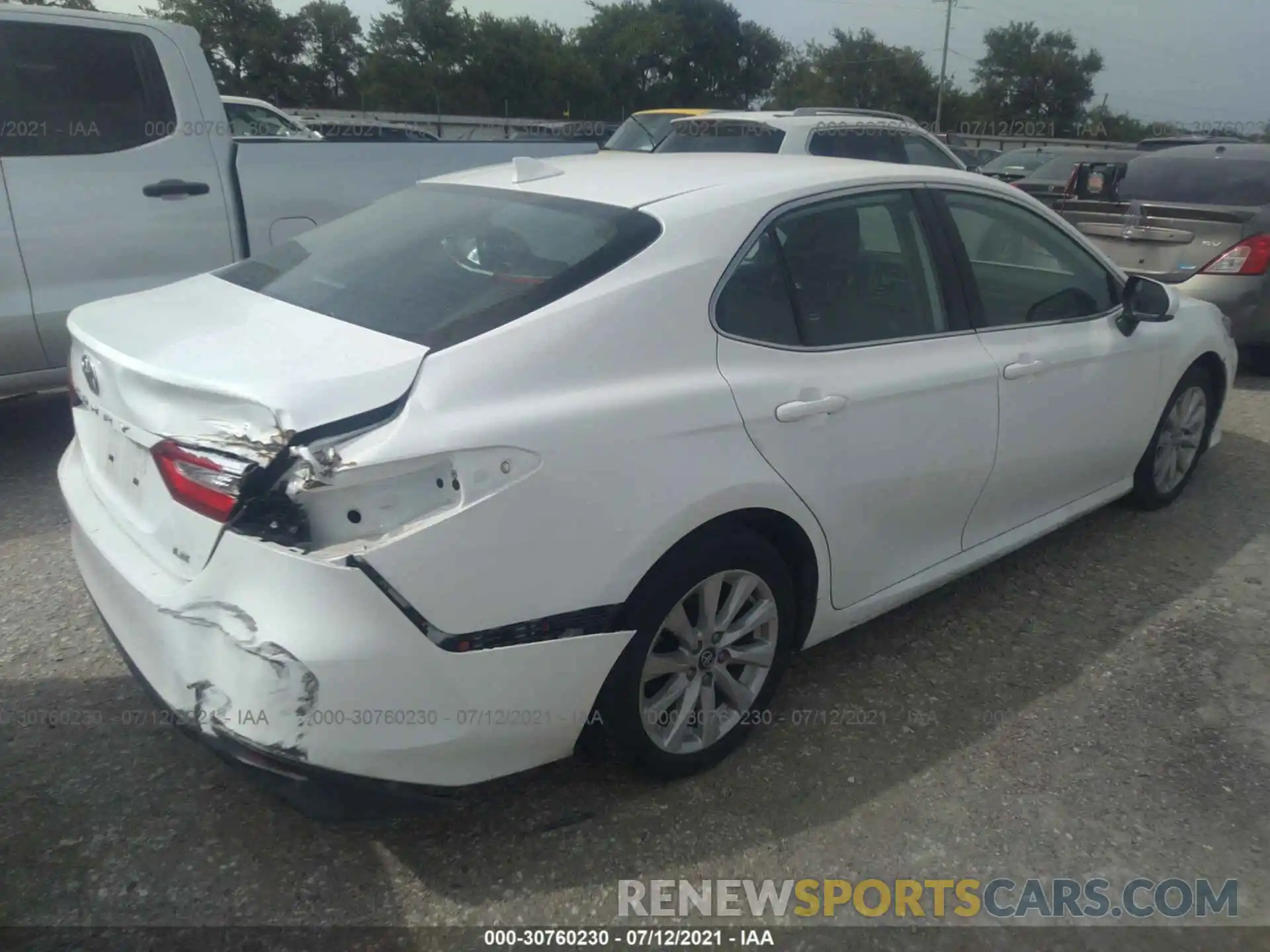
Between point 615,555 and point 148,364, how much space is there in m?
1.12

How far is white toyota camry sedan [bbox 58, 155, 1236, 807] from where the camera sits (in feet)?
6.31

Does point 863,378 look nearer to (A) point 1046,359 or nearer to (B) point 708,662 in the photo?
(B) point 708,662

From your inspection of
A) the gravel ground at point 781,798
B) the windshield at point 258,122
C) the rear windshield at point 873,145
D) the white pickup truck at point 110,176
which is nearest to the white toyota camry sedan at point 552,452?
the gravel ground at point 781,798

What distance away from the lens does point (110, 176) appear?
183 inches

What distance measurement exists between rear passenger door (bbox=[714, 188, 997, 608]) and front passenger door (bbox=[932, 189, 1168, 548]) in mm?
138

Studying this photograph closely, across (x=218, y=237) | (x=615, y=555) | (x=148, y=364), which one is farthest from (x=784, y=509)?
(x=218, y=237)

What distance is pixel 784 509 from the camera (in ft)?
8.39

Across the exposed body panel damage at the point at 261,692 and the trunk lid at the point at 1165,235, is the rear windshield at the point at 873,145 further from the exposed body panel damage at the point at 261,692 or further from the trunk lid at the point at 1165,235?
the exposed body panel damage at the point at 261,692

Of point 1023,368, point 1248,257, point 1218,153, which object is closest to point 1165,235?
point 1248,257

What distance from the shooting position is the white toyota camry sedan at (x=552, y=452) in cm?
192

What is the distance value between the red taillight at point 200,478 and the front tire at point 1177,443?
3.74m

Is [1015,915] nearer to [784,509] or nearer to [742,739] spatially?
[742,739]

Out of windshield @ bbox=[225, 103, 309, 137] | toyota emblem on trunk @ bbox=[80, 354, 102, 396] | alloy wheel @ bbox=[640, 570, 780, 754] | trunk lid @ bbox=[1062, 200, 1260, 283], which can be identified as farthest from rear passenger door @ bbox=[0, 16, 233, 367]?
windshield @ bbox=[225, 103, 309, 137]

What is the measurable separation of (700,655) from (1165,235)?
573 cm
